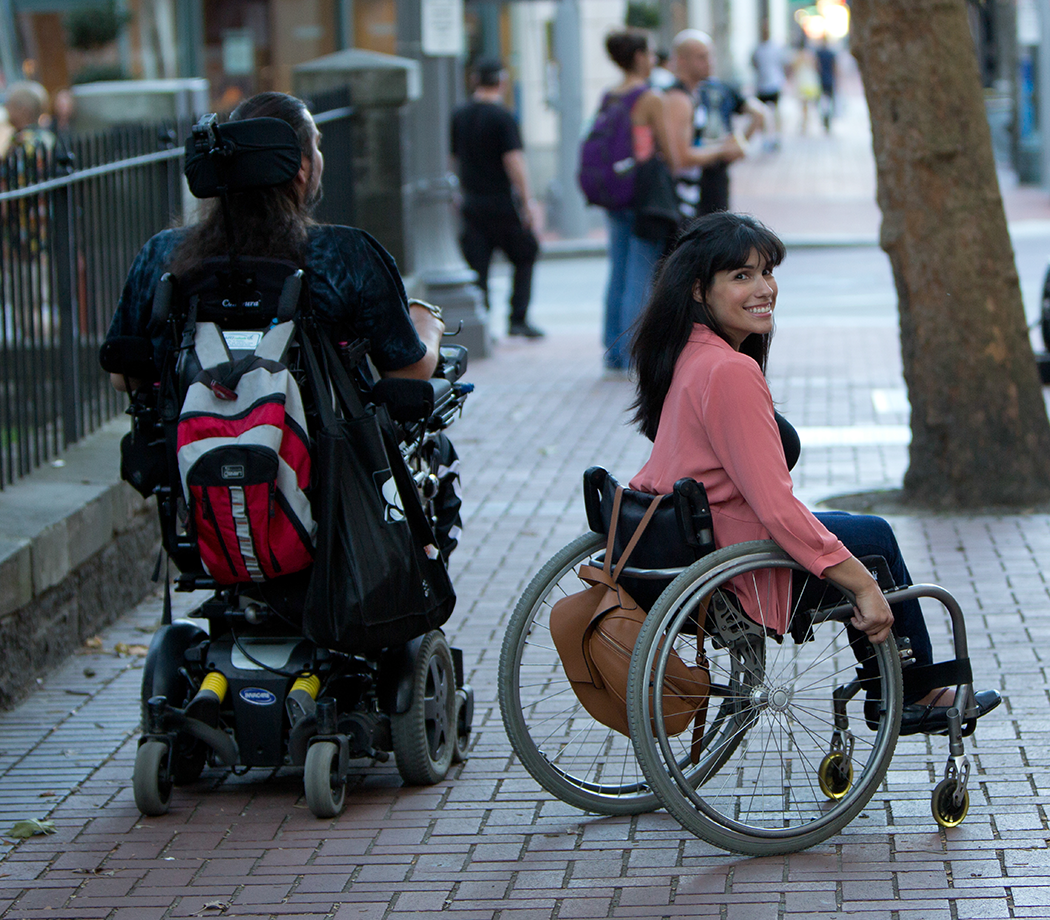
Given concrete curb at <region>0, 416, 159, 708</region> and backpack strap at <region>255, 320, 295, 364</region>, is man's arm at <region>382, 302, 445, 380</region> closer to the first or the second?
backpack strap at <region>255, 320, 295, 364</region>

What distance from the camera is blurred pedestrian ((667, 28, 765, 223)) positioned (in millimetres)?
10938

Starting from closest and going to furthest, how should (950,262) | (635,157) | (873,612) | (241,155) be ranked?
(873,612) < (241,155) < (950,262) < (635,157)

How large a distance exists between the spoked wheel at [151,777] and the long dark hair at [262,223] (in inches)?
47.2

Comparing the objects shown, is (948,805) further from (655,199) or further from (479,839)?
(655,199)

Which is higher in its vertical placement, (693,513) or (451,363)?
(451,363)

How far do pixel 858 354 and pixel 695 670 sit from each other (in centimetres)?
829

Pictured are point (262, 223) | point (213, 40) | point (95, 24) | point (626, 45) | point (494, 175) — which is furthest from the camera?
point (213, 40)

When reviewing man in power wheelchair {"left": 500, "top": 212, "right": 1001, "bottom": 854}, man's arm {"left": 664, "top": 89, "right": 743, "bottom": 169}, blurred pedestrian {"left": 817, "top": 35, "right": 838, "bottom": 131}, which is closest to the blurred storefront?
man's arm {"left": 664, "top": 89, "right": 743, "bottom": 169}

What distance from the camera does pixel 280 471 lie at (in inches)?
161

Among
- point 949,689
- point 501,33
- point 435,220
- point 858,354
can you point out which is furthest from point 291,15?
point 949,689

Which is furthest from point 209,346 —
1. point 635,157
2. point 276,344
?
point 635,157

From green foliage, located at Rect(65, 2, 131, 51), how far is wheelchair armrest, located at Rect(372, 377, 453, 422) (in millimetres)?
20782

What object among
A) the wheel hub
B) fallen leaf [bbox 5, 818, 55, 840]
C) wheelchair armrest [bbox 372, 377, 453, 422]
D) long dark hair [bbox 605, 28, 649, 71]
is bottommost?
fallen leaf [bbox 5, 818, 55, 840]

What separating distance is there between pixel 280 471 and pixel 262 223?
25.1 inches
